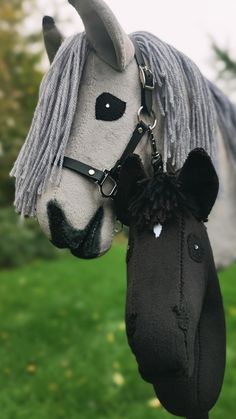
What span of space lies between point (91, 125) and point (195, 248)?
0.34 metres

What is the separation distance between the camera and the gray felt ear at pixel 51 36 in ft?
3.91

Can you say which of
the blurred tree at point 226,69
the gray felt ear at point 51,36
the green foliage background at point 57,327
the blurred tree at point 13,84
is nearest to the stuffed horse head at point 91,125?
the gray felt ear at point 51,36

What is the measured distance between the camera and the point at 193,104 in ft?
3.83

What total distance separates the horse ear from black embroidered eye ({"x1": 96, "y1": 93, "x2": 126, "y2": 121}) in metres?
0.21

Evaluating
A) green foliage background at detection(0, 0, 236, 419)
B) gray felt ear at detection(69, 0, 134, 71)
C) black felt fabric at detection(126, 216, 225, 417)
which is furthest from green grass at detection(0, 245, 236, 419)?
gray felt ear at detection(69, 0, 134, 71)

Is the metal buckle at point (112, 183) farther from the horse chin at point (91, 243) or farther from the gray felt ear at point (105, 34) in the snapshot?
the gray felt ear at point (105, 34)

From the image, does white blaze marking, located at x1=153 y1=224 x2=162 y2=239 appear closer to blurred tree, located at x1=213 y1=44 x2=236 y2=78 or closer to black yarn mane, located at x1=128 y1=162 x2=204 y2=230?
black yarn mane, located at x1=128 y1=162 x2=204 y2=230

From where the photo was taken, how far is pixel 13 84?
6988mm

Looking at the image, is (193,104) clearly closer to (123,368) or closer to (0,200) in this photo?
(123,368)

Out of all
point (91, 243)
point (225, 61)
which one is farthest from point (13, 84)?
point (91, 243)

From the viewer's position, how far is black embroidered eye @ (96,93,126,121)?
42.5 inches

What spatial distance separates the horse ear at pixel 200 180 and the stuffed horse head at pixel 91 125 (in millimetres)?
144

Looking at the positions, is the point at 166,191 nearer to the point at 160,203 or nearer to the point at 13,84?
the point at 160,203

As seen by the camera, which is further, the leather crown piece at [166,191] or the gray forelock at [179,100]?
the gray forelock at [179,100]
